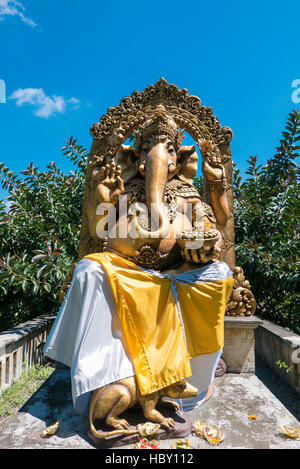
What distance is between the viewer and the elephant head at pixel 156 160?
264cm

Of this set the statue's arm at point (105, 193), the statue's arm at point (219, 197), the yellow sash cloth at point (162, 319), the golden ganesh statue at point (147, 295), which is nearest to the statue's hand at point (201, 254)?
the golden ganesh statue at point (147, 295)

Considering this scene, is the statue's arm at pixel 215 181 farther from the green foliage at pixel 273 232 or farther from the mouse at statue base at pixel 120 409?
the mouse at statue base at pixel 120 409

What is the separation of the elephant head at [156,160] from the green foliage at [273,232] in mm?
1958

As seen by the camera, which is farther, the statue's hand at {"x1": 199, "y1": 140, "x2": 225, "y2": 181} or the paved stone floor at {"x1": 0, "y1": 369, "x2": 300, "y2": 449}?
the statue's hand at {"x1": 199, "y1": 140, "x2": 225, "y2": 181}

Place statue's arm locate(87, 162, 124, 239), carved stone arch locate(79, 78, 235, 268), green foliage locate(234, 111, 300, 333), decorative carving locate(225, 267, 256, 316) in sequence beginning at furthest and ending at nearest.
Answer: green foliage locate(234, 111, 300, 333), carved stone arch locate(79, 78, 235, 268), decorative carving locate(225, 267, 256, 316), statue's arm locate(87, 162, 124, 239)

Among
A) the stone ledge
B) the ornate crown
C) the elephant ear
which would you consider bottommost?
the stone ledge

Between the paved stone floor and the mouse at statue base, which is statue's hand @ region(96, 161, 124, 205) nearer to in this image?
the mouse at statue base

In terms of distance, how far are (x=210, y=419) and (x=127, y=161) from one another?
2586 mm

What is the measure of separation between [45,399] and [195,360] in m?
1.39

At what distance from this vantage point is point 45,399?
2.64m

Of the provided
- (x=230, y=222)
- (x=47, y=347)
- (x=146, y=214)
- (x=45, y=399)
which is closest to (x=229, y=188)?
(x=230, y=222)

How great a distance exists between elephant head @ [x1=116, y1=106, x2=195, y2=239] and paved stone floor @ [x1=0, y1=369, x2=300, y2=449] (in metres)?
1.56

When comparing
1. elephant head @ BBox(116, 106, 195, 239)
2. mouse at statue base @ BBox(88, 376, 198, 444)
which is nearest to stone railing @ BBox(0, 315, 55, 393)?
mouse at statue base @ BBox(88, 376, 198, 444)

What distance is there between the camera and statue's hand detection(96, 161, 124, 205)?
2.80 m
